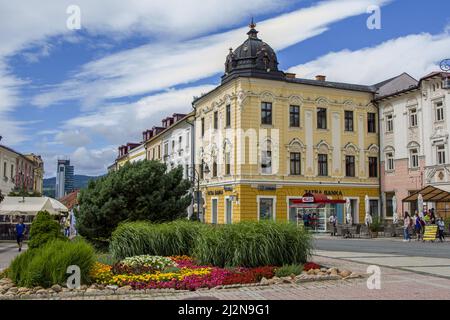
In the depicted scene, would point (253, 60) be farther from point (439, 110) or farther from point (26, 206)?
point (26, 206)

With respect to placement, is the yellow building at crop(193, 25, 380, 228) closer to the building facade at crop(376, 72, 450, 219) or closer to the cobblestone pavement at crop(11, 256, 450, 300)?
the building facade at crop(376, 72, 450, 219)

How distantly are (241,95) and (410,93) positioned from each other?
13306 mm

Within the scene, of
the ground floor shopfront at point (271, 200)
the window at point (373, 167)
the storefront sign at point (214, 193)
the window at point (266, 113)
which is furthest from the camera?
the window at point (373, 167)

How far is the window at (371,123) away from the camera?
4575 cm

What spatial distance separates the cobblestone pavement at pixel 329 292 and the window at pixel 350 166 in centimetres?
A: 3361

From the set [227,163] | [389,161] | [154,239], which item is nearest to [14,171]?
[227,163]

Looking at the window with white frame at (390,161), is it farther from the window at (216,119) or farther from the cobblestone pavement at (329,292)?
the cobblestone pavement at (329,292)

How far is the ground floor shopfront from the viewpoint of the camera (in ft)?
131

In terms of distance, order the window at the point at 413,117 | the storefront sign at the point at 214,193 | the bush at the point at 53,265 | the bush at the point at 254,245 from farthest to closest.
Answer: the storefront sign at the point at 214,193 < the window at the point at 413,117 < the bush at the point at 254,245 < the bush at the point at 53,265

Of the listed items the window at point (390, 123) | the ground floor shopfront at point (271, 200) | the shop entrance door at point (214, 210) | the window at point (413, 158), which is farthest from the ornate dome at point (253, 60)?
the window at point (413, 158)

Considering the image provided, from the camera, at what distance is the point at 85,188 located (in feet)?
67.6

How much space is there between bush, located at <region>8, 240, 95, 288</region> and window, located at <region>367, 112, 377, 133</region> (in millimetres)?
38103

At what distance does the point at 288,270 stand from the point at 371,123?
36.4 meters

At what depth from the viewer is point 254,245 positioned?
12758mm
